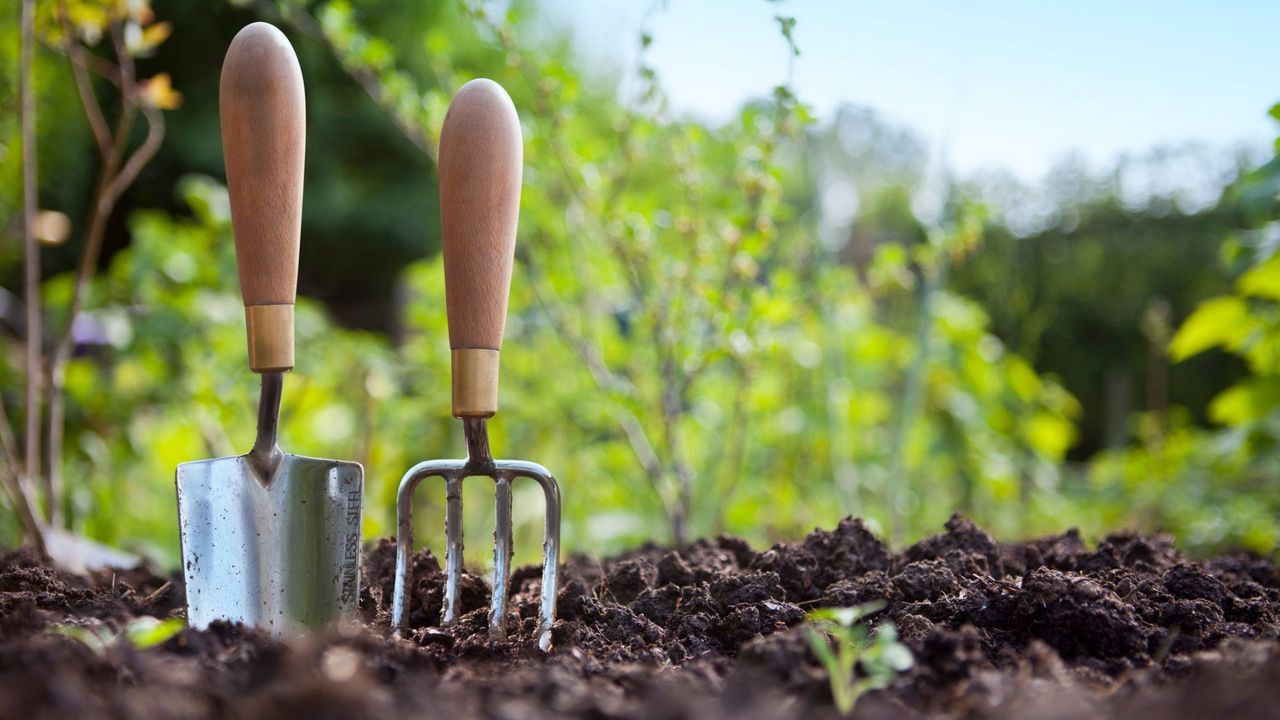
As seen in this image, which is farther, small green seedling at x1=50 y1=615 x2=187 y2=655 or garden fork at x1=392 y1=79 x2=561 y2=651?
garden fork at x1=392 y1=79 x2=561 y2=651

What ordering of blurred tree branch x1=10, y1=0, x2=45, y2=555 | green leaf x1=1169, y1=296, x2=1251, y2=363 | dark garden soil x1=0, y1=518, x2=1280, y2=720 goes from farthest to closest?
green leaf x1=1169, y1=296, x2=1251, y2=363, blurred tree branch x1=10, y1=0, x2=45, y2=555, dark garden soil x1=0, y1=518, x2=1280, y2=720

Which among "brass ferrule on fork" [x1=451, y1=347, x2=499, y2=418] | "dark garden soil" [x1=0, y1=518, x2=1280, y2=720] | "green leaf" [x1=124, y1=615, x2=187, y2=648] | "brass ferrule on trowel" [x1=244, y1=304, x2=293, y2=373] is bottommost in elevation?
"dark garden soil" [x1=0, y1=518, x2=1280, y2=720]

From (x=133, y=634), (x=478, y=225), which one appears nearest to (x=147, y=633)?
(x=133, y=634)

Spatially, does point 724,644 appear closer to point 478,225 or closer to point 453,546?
point 453,546

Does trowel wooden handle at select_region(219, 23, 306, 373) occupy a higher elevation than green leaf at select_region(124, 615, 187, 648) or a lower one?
higher

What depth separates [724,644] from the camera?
3.55ft

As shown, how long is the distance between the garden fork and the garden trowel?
10 centimetres

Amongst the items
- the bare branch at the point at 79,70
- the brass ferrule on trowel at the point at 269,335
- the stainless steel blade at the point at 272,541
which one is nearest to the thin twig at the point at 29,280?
the bare branch at the point at 79,70

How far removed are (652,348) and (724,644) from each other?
4.73 ft

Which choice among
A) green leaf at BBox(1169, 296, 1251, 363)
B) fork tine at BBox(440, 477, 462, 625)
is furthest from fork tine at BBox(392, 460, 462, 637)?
green leaf at BBox(1169, 296, 1251, 363)

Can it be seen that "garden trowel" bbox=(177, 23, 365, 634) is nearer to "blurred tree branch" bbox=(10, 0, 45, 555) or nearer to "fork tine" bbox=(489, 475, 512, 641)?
"fork tine" bbox=(489, 475, 512, 641)

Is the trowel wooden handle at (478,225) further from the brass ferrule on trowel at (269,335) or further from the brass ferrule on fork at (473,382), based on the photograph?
the brass ferrule on trowel at (269,335)

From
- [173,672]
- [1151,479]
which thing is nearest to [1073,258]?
[1151,479]

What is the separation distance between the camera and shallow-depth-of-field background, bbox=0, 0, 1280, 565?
6.74ft
